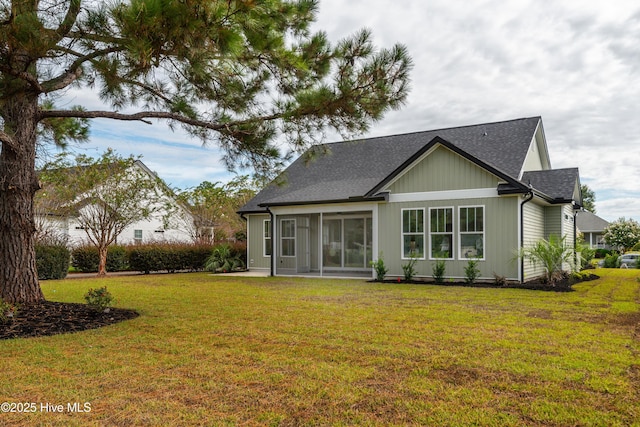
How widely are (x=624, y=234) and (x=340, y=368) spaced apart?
3709 centimetres

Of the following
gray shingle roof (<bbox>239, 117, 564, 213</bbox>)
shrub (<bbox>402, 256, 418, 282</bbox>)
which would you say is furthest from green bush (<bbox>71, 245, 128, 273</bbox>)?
shrub (<bbox>402, 256, 418, 282</bbox>)

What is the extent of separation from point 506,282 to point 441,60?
20.9ft

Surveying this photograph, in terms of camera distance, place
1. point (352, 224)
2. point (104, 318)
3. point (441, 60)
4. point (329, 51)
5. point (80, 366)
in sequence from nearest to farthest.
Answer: point (80, 366)
point (329, 51)
point (104, 318)
point (441, 60)
point (352, 224)

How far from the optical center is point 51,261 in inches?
641

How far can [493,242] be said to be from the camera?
1298 centimetres

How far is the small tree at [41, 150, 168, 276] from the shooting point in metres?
18.2

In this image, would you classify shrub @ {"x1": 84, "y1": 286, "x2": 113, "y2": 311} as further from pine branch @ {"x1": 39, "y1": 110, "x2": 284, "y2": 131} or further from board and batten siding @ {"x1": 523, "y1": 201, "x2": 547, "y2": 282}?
board and batten siding @ {"x1": 523, "y1": 201, "x2": 547, "y2": 282}

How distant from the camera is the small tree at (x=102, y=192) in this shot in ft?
59.8

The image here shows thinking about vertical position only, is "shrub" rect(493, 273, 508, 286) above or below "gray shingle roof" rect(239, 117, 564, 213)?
below

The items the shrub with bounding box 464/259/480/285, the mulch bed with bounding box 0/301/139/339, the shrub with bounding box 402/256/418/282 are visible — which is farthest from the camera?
the shrub with bounding box 402/256/418/282

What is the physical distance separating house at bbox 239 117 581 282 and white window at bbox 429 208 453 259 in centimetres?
3

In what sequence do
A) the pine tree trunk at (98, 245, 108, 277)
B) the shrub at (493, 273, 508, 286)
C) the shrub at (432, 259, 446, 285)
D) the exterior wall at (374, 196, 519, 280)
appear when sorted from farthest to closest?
the pine tree trunk at (98, 245, 108, 277), the shrub at (432, 259, 446, 285), the exterior wall at (374, 196, 519, 280), the shrub at (493, 273, 508, 286)

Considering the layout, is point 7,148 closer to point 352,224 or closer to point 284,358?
point 284,358

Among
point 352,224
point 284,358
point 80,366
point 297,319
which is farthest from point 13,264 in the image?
point 352,224
